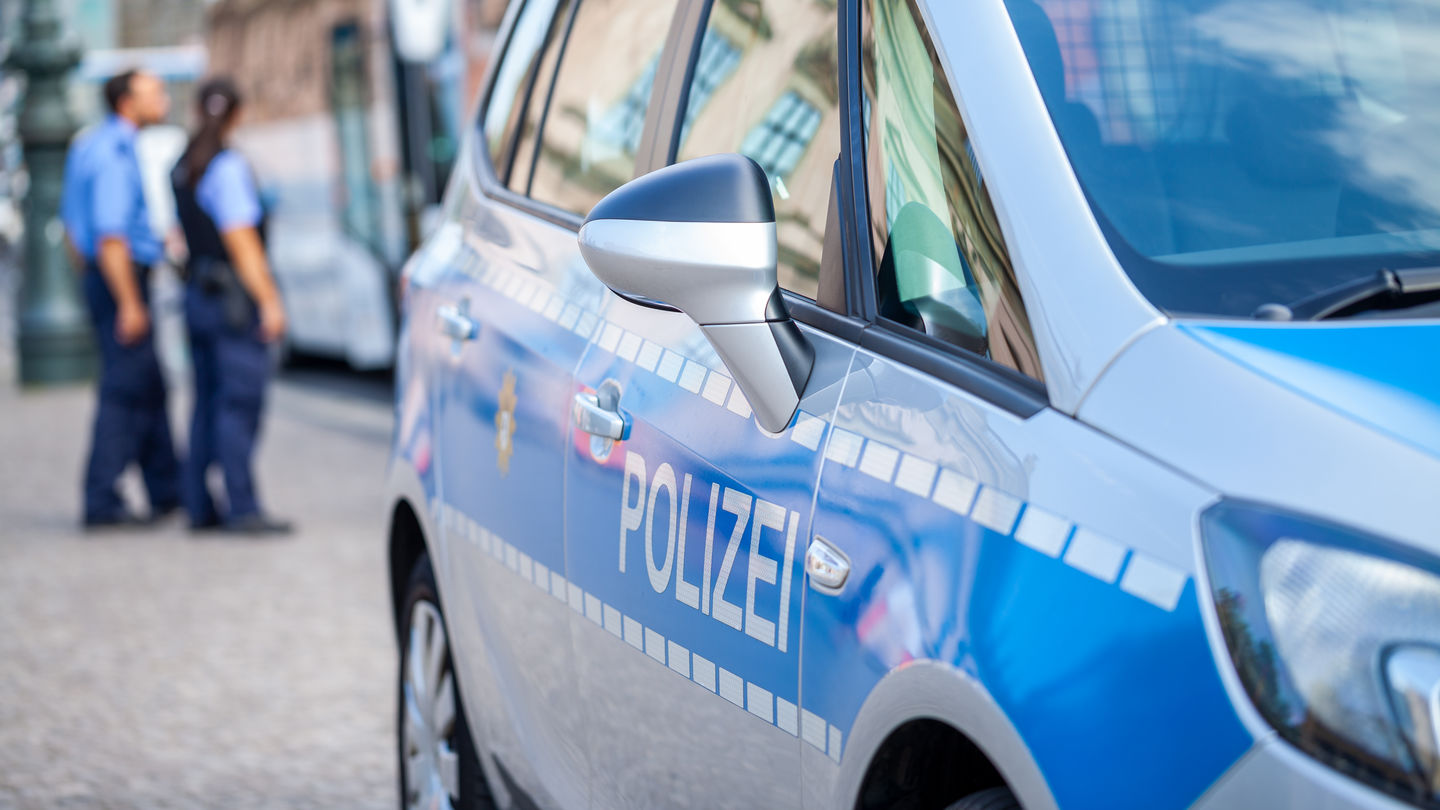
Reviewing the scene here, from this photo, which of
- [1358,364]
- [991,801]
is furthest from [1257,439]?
[991,801]

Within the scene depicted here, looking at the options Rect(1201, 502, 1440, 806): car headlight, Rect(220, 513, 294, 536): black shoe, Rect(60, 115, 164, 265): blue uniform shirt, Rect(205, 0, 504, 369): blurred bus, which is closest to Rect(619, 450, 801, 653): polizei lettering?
Rect(1201, 502, 1440, 806): car headlight

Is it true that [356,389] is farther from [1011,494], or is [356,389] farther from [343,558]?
[1011,494]

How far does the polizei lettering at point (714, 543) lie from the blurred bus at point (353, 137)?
947 cm

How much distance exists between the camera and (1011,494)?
1718 mm

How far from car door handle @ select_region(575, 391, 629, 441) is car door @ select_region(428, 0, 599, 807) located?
0.25 ft

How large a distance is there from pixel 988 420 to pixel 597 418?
0.89 meters

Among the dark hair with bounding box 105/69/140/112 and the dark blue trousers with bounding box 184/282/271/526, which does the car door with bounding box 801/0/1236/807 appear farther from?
the dark hair with bounding box 105/69/140/112

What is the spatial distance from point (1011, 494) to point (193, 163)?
6.53 m

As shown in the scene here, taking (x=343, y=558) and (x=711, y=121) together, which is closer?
(x=711, y=121)

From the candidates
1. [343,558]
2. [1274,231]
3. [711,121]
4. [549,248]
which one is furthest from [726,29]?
[343,558]

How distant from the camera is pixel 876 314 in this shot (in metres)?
2.12

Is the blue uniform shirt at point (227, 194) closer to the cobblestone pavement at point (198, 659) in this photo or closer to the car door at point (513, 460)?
the cobblestone pavement at point (198, 659)

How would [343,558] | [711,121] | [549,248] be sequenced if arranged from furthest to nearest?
1. [343,558]
2. [549,248]
3. [711,121]

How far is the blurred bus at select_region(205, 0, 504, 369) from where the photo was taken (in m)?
12.8
